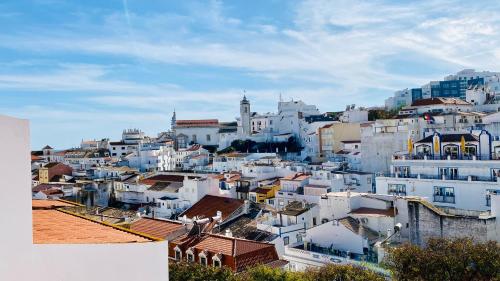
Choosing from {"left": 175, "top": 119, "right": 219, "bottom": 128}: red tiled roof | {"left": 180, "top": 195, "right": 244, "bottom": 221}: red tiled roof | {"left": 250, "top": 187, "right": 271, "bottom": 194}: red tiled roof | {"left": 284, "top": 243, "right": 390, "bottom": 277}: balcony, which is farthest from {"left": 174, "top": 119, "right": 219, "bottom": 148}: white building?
{"left": 284, "top": 243, "right": 390, "bottom": 277}: balcony

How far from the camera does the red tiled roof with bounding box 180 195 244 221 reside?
32078 millimetres

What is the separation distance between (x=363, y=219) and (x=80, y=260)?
701 inches

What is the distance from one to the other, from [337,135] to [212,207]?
97.3 feet

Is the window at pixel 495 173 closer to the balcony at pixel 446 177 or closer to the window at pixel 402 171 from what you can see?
the balcony at pixel 446 177

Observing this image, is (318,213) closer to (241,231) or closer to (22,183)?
(241,231)

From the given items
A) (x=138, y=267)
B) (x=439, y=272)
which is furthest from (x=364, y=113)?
(x=138, y=267)

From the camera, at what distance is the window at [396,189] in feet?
90.3

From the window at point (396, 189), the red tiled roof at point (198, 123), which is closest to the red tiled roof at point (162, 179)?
the window at point (396, 189)

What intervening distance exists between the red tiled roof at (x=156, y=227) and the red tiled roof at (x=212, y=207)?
21.3ft

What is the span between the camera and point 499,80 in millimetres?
86062

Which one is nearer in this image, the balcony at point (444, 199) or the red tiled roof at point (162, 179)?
the balcony at point (444, 199)

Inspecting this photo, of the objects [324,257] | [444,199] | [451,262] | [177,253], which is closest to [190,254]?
[177,253]

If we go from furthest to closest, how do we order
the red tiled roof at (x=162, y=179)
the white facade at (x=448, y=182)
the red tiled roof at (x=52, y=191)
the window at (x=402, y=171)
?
the red tiled roof at (x=162, y=179), the red tiled roof at (x=52, y=191), the window at (x=402, y=171), the white facade at (x=448, y=182)

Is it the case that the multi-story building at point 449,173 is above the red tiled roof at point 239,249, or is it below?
above
